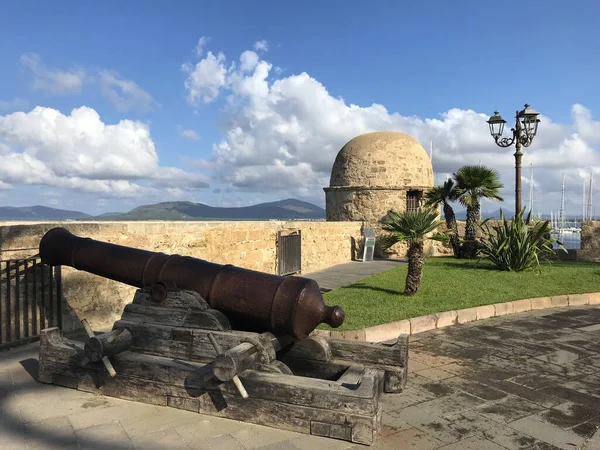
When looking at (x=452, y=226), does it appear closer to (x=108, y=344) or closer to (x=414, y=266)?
(x=414, y=266)

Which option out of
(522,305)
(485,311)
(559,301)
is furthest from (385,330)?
(559,301)

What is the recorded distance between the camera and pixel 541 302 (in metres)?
8.16

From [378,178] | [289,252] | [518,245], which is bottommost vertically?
[289,252]

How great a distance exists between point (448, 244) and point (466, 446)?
53.8ft

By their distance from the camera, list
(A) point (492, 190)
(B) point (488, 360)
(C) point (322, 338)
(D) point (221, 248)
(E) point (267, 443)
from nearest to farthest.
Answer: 1. (E) point (267, 443)
2. (C) point (322, 338)
3. (B) point (488, 360)
4. (D) point (221, 248)
5. (A) point (492, 190)

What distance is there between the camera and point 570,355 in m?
5.21

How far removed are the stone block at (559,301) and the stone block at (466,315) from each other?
7.06 feet

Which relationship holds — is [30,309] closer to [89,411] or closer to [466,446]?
[89,411]

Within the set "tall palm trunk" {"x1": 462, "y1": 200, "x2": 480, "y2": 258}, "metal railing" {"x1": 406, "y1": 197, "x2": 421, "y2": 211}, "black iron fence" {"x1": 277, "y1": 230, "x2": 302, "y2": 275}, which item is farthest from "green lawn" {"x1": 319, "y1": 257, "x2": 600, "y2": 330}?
"metal railing" {"x1": 406, "y1": 197, "x2": 421, "y2": 211}

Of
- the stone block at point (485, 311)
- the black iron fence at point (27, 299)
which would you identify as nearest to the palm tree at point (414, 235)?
the stone block at point (485, 311)

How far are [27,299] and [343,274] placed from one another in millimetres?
8402

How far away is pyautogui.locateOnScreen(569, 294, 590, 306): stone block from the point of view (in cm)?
850

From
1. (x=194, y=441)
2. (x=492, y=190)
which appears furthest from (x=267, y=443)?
(x=492, y=190)

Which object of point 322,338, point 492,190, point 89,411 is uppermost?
point 492,190
